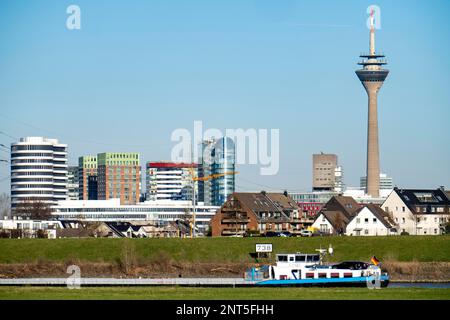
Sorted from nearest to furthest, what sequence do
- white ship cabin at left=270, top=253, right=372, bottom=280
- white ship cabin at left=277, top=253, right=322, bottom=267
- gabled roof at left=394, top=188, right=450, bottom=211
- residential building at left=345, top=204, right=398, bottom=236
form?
white ship cabin at left=270, top=253, right=372, bottom=280 → white ship cabin at left=277, top=253, right=322, bottom=267 → residential building at left=345, top=204, right=398, bottom=236 → gabled roof at left=394, top=188, right=450, bottom=211

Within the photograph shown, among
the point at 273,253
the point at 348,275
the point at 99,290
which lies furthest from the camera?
the point at 273,253

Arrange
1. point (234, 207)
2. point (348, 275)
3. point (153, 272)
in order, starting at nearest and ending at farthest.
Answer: point (348, 275) < point (153, 272) < point (234, 207)

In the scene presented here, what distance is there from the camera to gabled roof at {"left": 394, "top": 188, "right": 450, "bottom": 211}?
574ft

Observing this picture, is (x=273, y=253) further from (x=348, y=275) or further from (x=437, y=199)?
(x=437, y=199)

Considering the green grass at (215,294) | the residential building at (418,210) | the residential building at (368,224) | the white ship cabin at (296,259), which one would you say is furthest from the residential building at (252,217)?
the green grass at (215,294)

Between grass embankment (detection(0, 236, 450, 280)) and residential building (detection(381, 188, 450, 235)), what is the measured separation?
5503 centimetres

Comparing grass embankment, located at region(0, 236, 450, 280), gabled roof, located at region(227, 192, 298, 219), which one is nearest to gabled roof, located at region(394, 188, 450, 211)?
gabled roof, located at region(227, 192, 298, 219)

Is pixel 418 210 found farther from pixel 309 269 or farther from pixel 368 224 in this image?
pixel 309 269

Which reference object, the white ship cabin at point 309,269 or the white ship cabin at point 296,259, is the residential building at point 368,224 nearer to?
the white ship cabin at point 296,259

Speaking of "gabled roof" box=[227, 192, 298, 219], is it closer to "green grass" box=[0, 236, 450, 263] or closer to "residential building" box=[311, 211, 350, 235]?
"residential building" box=[311, 211, 350, 235]

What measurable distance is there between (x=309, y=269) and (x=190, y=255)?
2918cm

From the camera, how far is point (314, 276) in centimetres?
8138
